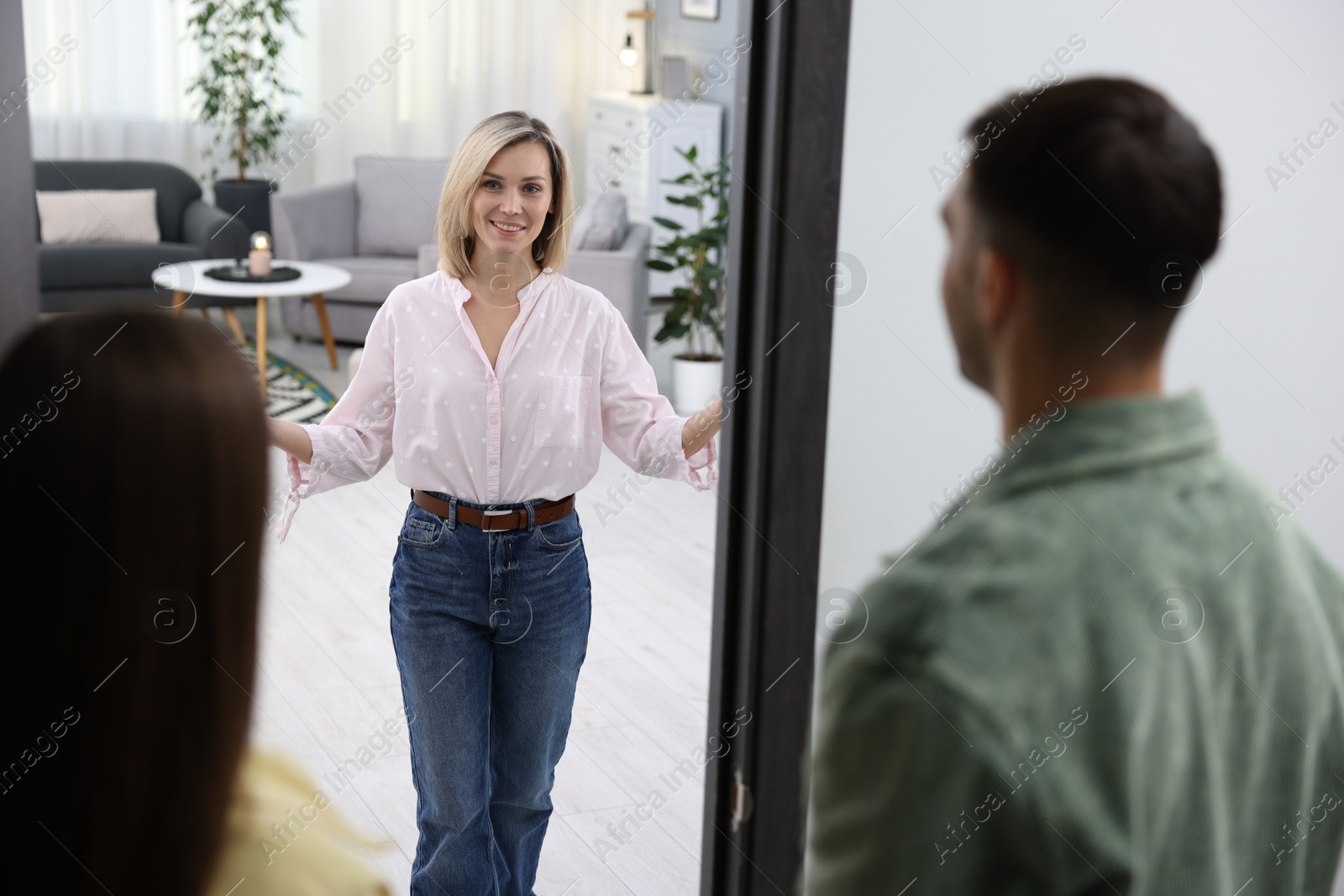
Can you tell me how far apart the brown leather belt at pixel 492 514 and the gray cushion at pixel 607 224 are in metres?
3.80

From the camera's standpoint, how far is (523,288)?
188cm

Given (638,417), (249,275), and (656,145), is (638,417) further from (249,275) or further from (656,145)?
(656,145)

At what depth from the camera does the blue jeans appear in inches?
70.3

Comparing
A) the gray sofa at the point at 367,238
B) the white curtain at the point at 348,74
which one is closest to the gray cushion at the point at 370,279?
the gray sofa at the point at 367,238

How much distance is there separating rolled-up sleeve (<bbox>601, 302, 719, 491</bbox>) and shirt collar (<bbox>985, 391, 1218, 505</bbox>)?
110 cm

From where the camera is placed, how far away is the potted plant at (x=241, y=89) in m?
6.55

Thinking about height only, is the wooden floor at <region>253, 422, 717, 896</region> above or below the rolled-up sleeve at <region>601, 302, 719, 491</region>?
below

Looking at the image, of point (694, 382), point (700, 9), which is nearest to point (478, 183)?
point (694, 382)

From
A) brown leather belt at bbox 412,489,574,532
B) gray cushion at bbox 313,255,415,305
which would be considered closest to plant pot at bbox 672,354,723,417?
gray cushion at bbox 313,255,415,305

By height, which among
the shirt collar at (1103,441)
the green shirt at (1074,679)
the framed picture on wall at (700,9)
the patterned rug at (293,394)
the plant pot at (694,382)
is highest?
the framed picture on wall at (700,9)

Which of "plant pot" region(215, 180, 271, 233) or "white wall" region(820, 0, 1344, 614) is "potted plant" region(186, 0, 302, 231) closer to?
"plant pot" region(215, 180, 271, 233)

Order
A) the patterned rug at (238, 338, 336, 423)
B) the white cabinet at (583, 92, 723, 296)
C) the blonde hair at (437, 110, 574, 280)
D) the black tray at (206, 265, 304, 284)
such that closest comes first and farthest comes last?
1. the blonde hair at (437, 110, 574, 280)
2. the patterned rug at (238, 338, 336, 423)
3. the black tray at (206, 265, 304, 284)
4. the white cabinet at (583, 92, 723, 296)

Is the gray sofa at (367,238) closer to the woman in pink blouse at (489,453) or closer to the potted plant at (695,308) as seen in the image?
the potted plant at (695,308)

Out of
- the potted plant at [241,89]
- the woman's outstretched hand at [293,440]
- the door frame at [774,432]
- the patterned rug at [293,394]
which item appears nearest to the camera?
the door frame at [774,432]
